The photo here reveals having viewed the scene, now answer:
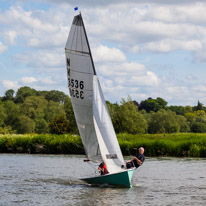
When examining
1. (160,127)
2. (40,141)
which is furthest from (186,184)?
(160,127)

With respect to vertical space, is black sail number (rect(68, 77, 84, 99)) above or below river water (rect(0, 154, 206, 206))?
above

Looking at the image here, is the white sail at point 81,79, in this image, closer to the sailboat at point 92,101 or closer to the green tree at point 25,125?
the sailboat at point 92,101

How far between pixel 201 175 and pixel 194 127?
115117 mm

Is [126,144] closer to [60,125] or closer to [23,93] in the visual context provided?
[60,125]

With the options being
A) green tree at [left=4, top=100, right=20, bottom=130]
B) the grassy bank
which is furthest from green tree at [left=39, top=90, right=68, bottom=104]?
the grassy bank

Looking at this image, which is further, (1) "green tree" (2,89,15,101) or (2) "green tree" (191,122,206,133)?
(1) "green tree" (2,89,15,101)

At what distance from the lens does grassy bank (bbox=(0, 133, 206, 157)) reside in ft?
144

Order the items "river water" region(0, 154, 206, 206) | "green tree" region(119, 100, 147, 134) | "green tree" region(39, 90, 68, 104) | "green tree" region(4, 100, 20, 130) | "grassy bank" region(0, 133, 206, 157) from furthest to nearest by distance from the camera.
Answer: "green tree" region(39, 90, 68, 104)
"green tree" region(4, 100, 20, 130)
"green tree" region(119, 100, 147, 134)
"grassy bank" region(0, 133, 206, 157)
"river water" region(0, 154, 206, 206)

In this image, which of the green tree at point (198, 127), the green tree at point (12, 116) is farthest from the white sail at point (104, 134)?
the green tree at point (198, 127)

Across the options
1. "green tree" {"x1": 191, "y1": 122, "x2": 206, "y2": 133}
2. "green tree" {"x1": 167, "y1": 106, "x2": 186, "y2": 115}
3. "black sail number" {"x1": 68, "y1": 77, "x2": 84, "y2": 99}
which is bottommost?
"black sail number" {"x1": 68, "y1": 77, "x2": 84, "y2": 99}

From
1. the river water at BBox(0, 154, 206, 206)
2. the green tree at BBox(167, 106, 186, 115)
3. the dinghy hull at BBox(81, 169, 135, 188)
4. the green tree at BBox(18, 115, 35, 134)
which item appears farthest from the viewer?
the green tree at BBox(167, 106, 186, 115)

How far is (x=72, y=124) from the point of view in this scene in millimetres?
67375

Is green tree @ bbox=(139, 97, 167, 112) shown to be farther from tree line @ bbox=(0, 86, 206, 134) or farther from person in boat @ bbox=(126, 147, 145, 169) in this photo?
person in boat @ bbox=(126, 147, 145, 169)

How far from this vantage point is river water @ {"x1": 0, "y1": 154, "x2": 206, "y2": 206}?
70.4 ft
